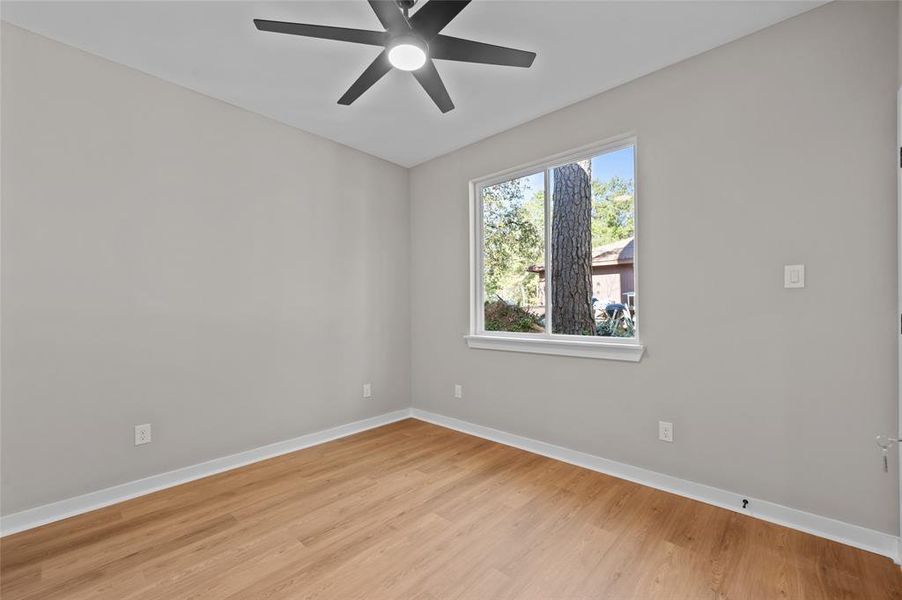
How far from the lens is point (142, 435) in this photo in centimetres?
247

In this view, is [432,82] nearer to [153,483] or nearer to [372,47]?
[372,47]

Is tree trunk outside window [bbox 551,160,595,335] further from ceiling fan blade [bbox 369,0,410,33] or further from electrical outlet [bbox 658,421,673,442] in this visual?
ceiling fan blade [bbox 369,0,410,33]

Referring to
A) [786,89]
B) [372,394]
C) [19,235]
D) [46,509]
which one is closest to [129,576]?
[46,509]

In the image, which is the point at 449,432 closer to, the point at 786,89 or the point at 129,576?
the point at 129,576

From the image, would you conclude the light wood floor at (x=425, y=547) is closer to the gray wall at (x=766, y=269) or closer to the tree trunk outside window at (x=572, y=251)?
the gray wall at (x=766, y=269)

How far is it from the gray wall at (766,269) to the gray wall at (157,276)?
2.06 meters

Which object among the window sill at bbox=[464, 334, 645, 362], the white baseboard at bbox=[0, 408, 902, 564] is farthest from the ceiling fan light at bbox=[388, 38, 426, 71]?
the white baseboard at bbox=[0, 408, 902, 564]

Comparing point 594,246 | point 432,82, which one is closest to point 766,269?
point 594,246

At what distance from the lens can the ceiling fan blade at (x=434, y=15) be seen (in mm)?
1493

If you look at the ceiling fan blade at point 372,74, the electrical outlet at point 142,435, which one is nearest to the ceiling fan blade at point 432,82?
the ceiling fan blade at point 372,74

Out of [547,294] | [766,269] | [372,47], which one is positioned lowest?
[547,294]

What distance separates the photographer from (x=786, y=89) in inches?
83.0

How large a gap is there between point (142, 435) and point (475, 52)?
2857 mm

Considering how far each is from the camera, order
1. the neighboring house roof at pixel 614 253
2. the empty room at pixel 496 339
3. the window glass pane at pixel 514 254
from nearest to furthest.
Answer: the empty room at pixel 496 339, the neighboring house roof at pixel 614 253, the window glass pane at pixel 514 254
